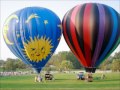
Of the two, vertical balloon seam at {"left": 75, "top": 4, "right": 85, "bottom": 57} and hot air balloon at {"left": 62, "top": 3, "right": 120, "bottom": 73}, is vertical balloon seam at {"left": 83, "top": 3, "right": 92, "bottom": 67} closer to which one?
hot air balloon at {"left": 62, "top": 3, "right": 120, "bottom": 73}

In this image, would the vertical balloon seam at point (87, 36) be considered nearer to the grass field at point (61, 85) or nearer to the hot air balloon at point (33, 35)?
the grass field at point (61, 85)

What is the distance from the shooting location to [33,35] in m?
27.5

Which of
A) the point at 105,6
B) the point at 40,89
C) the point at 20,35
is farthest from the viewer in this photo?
the point at 105,6

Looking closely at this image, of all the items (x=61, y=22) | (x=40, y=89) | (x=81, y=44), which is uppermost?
(x=61, y=22)

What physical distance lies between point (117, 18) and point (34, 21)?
6.72 meters

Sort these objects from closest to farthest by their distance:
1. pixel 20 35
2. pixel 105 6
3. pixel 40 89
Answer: pixel 40 89 → pixel 20 35 → pixel 105 6

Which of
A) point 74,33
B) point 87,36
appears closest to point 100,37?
point 87,36

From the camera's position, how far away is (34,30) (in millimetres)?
27547

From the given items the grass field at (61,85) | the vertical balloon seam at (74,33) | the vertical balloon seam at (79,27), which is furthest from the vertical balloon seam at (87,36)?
the grass field at (61,85)

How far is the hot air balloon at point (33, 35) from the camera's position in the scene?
27.5 meters

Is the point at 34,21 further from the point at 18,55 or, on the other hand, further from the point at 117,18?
the point at 117,18

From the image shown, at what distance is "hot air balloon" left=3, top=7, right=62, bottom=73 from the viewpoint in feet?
90.3

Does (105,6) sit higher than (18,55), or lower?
higher

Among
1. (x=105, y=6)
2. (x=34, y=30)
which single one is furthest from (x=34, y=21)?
(x=105, y=6)
